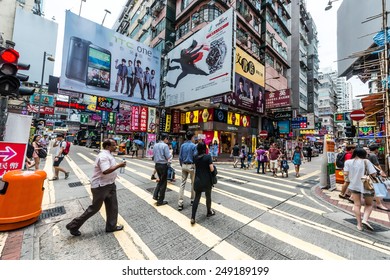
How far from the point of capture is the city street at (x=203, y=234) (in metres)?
2.74

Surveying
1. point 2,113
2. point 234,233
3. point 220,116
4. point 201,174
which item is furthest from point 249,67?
point 2,113

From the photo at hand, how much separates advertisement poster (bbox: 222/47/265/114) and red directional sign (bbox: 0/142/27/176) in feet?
50.4

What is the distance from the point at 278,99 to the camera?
21594mm

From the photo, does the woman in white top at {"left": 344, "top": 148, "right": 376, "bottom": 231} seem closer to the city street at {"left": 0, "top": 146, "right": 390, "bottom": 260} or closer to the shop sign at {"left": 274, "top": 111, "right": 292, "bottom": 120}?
the city street at {"left": 0, "top": 146, "right": 390, "bottom": 260}

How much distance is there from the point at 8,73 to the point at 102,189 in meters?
3.17

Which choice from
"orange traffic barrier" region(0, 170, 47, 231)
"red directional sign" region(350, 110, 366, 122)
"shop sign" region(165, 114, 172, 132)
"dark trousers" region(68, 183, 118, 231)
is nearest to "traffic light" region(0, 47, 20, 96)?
"orange traffic barrier" region(0, 170, 47, 231)

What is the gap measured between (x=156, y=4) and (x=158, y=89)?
16.8m

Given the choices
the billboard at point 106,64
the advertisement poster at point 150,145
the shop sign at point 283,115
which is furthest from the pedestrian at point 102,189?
the shop sign at point 283,115

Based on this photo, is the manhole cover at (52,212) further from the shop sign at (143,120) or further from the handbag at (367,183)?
the shop sign at (143,120)

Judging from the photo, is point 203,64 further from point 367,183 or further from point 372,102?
point 367,183

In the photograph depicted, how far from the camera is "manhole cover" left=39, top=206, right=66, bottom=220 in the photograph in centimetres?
392

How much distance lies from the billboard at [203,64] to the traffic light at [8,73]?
13512mm

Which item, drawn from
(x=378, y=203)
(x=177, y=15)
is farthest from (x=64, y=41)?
(x=378, y=203)
